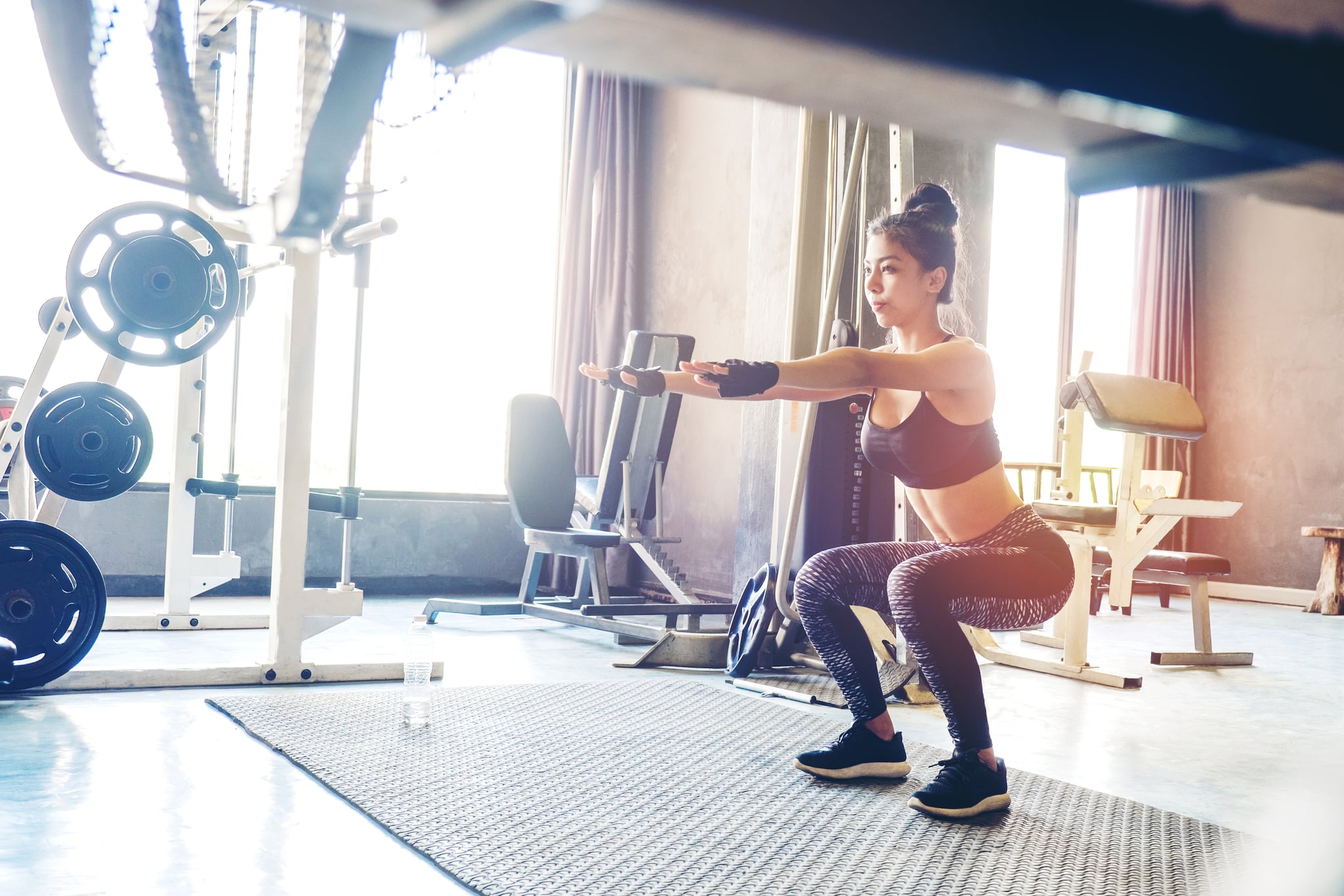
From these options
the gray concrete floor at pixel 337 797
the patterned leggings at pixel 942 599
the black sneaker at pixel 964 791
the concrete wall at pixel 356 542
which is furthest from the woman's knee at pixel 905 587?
the concrete wall at pixel 356 542

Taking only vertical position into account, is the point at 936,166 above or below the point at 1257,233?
below

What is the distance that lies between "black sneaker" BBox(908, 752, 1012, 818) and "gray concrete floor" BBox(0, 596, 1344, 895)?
15.9 inches

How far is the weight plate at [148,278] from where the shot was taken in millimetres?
2645

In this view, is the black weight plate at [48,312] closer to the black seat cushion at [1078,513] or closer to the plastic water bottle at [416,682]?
the plastic water bottle at [416,682]

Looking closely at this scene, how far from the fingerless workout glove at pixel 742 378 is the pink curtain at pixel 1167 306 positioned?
693cm

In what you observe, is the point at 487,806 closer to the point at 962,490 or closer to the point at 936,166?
the point at 962,490

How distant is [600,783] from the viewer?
2.12 metres

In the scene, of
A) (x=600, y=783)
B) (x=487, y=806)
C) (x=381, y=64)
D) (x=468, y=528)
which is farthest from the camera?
(x=468, y=528)

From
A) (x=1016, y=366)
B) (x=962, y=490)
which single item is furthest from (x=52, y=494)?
(x=1016, y=366)

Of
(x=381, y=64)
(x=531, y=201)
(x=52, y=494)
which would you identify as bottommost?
(x=52, y=494)

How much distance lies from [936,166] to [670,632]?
1.86 meters

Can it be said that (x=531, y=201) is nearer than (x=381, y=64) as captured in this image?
No

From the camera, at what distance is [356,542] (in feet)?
17.4

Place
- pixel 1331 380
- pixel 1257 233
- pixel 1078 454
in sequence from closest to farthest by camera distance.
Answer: pixel 1078 454 → pixel 1331 380 → pixel 1257 233
